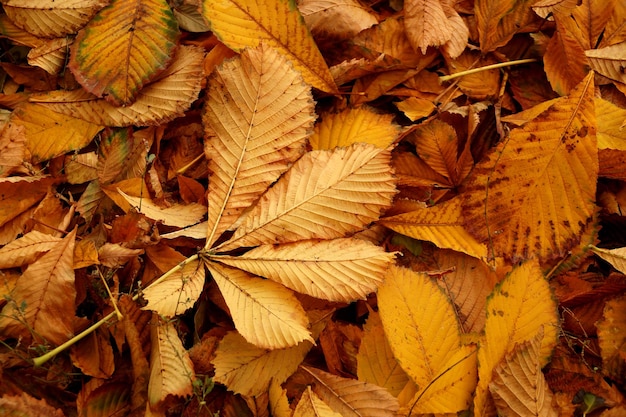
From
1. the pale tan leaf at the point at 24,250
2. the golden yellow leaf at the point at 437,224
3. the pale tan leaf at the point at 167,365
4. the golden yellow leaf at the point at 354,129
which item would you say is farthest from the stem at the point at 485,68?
the pale tan leaf at the point at 24,250

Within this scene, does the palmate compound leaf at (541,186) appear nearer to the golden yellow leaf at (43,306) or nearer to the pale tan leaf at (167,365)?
the pale tan leaf at (167,365)

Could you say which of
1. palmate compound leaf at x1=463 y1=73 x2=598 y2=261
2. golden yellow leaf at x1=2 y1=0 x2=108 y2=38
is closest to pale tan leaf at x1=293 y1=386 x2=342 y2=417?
palmate compound leaf at x1=463 y1=73 x2=598 y2=261

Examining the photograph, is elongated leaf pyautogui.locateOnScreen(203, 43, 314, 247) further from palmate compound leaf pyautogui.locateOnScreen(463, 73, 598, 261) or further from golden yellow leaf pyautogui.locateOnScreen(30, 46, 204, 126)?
→ palmate compound leaf pyautogui.locateOnScreen(463, 73, 598, 261)

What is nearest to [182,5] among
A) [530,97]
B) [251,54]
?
[251,54]

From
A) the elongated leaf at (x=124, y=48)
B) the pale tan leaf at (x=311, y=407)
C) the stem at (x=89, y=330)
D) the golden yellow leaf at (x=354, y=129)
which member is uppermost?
the elongated leaf at (x=124, y=48)

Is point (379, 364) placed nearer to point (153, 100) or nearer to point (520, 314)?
point (520, 314)

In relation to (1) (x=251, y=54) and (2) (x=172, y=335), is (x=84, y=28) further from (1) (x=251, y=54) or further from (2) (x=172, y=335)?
(2) (x=172, y=335)
